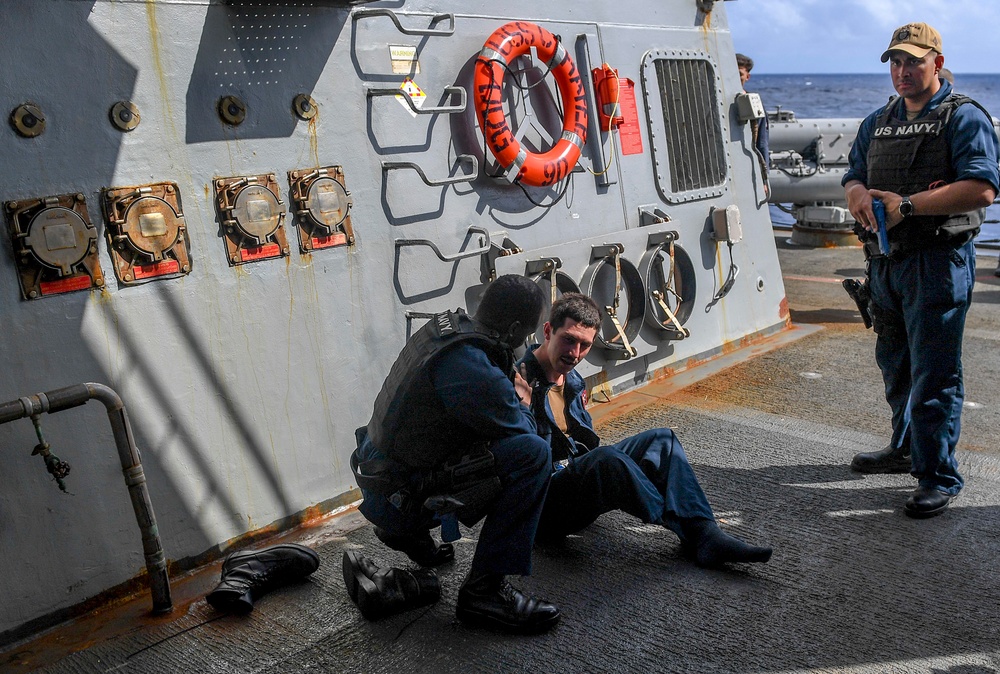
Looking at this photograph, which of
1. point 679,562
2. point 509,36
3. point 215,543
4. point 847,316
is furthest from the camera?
point 847,316

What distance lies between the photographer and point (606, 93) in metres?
5.26

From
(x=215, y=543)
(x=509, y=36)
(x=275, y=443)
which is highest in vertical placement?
(x=509, y=36)

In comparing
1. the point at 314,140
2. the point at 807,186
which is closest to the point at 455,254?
the point at 314,140

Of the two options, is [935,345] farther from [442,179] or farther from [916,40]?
[442,179]

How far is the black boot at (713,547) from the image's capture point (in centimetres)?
315

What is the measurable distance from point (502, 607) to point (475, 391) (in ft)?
2.45

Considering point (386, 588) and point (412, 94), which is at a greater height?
point (412, 94)

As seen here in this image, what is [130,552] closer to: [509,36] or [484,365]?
[484,365]

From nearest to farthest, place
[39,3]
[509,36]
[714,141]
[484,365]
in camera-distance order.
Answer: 1. [484,365]
2. [39,3]
3. [509,36]
4. [714,141]

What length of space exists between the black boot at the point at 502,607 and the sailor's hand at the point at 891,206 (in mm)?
2087

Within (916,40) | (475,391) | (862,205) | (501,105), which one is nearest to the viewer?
(475,391)

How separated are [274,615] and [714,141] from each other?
444 centimetres

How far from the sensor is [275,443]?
380 cm

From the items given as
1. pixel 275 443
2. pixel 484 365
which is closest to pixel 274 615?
pixel 275 443
